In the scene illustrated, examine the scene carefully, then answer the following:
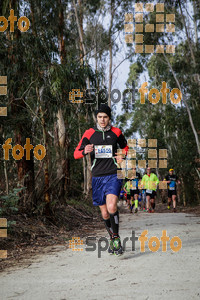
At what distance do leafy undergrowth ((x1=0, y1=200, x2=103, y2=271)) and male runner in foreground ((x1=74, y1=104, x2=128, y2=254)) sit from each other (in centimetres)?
139

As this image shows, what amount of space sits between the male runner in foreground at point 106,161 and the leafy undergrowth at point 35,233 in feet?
4.57

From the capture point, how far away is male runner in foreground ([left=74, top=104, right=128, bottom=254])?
5.72m

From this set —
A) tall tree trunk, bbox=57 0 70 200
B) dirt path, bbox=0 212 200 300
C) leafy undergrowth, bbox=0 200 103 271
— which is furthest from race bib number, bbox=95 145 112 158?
tall tree trunk, bbox=57 0 70 200

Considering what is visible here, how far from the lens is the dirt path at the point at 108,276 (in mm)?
3820

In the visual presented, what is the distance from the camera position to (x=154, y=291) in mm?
3783

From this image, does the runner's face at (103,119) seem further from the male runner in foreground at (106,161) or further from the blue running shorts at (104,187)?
the blue running shorts at (104,187)

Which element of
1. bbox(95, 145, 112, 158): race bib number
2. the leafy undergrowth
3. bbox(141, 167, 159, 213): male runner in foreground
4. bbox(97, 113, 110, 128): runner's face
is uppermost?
bbox(97, 113, 110, 128): runner's face

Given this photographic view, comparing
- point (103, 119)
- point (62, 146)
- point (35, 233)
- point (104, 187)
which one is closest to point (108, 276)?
point (104, 187)

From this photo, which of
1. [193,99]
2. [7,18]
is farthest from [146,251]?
[193,99]

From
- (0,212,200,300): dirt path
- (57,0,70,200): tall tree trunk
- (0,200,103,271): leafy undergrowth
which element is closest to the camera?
(0,212,200,300): dirt path

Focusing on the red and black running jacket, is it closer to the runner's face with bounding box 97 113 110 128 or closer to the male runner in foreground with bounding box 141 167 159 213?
the runner's face with bounding box 97 113 110 128

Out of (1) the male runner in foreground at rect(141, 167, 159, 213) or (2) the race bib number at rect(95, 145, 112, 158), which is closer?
(2) the race bib number at rect(95, 145, 112, 158)

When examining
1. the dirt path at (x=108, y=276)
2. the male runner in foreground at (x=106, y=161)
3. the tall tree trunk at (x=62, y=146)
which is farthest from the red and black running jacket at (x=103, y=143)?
the tall tree trunk at (x=62, y=146)

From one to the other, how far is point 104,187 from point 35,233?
8.78 ft
